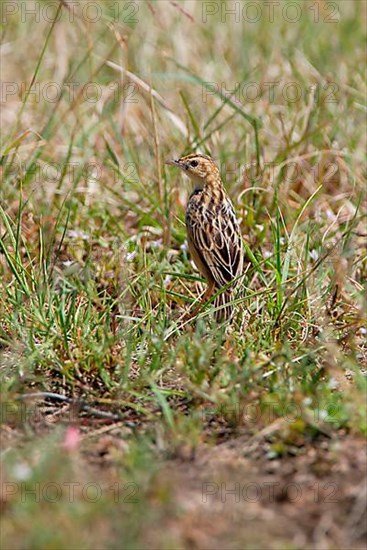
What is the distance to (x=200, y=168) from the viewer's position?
21.4 ft

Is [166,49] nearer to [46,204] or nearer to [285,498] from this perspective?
[46,204]

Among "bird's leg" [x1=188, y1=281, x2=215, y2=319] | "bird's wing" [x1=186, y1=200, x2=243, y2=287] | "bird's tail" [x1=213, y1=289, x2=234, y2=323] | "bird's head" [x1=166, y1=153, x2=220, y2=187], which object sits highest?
"bird's head" [x1=166, y1=153, x2=220, y2=187]

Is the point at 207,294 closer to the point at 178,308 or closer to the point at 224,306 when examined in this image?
the point at 178,308

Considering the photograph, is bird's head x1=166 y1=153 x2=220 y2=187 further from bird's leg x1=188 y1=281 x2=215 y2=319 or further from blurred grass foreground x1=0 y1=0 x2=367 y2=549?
bird's leg x1=188 y1=281 x2=215 y2=319

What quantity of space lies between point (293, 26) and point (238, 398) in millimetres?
6150

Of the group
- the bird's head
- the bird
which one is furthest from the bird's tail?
the bird's head

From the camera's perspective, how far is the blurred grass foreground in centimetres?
379

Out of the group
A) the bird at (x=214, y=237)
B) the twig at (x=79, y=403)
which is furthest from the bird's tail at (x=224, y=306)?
the twig at (x=79, y=403)

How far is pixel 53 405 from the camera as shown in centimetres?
486

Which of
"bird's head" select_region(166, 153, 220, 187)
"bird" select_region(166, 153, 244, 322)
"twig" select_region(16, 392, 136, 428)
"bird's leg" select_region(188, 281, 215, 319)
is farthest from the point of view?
"bird's head" select_region(166, 153, 220, 187)

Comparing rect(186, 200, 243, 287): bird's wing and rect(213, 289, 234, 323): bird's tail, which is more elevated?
rect(186, 200, 243, 287): bird's wing

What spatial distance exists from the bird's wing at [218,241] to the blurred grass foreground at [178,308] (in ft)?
0.41

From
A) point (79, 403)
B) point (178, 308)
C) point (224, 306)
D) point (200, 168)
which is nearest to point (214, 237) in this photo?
point (178, 308)

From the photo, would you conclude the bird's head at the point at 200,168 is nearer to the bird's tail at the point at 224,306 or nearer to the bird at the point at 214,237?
the bird at the point at 214,237
